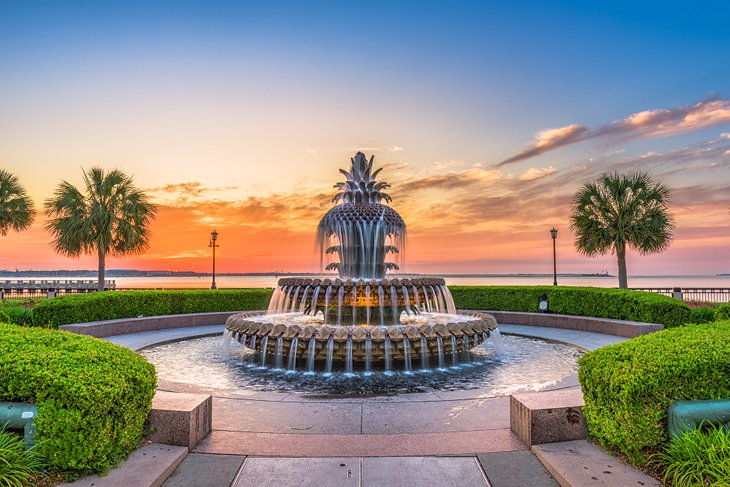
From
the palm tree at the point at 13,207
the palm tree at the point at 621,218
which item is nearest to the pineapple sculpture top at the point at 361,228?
the palm tree at the point at 621,218

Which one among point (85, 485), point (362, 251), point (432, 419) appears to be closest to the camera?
point (85, 485)

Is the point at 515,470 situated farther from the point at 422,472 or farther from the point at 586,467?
the point at 422,472

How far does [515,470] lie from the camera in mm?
4410

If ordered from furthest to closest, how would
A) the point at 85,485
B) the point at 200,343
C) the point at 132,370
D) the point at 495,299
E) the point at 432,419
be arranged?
the point at 495,299 < the point at 200,343 < the point at 432,419 < the point at 132,370 < the point at 85,485

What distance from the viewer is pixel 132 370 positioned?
14.9ft

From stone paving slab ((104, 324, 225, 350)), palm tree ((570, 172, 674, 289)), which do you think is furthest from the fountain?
palm tree ((570, 172, 674, 289))

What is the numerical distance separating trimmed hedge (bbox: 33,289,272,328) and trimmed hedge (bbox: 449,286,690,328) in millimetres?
9821

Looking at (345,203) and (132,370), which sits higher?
(345,203)

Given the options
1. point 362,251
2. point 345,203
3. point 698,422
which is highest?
point 345,203

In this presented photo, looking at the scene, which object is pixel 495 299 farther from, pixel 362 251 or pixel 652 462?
pixel 652 462

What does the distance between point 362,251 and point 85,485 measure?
9158 mm

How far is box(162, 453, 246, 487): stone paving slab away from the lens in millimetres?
4129

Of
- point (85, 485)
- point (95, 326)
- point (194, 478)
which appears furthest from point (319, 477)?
point (95, 326)

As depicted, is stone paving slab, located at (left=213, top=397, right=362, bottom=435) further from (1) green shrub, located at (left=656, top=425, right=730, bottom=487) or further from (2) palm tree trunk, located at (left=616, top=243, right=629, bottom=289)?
(2) palm tree trunk, located at (left=616, top=243, right=629, bottom=289)
